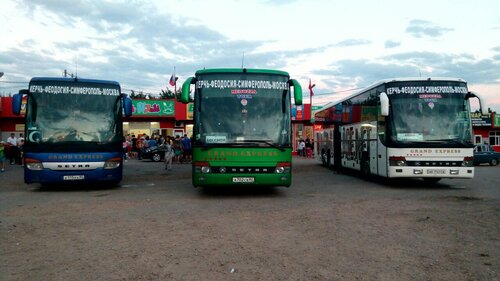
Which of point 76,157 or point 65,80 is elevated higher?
point 65,80

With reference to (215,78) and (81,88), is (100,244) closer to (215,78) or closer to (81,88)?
(215,78)

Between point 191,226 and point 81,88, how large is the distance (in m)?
7.01

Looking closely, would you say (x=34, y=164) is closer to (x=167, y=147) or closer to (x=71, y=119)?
(x=71, y=119)

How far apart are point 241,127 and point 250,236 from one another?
4.37 m

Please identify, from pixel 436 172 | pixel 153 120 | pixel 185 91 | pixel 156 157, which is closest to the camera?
pixel 185 91

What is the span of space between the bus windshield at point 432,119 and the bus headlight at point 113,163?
8.26 metres

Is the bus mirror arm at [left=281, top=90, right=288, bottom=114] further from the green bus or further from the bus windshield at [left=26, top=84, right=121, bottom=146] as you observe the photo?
the bus windshield at [left=26, top=84, right=121, bottom=146]

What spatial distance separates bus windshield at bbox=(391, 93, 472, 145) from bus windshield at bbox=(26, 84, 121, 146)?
8.53 m

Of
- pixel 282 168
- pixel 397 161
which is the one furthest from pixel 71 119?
pixel 397 161

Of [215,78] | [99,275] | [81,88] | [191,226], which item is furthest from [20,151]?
[99,275]

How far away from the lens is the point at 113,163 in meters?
12.6

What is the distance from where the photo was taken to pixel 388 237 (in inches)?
262

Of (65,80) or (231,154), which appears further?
(65,80)

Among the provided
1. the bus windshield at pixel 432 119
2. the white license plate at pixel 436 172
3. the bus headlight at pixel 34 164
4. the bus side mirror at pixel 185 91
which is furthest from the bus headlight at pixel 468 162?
the bus headlight at pixel 34 164
